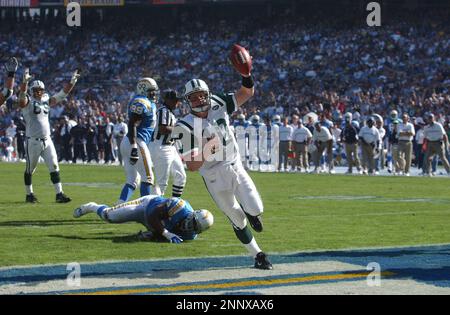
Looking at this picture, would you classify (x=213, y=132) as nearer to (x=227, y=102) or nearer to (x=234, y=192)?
(x=227, y=102)

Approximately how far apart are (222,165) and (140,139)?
3.91 metres

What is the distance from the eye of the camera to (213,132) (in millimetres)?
7848

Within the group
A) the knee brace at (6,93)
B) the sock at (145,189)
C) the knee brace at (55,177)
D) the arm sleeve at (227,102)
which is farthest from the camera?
the knee brace at (55,177)

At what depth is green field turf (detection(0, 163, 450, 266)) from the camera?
9086 millimetres

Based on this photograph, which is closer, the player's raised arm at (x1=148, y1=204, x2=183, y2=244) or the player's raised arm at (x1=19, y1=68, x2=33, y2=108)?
the player's raised arm at (x1=148, y1=204, x2=183, y2=244)

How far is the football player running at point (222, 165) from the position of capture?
25.5 ft

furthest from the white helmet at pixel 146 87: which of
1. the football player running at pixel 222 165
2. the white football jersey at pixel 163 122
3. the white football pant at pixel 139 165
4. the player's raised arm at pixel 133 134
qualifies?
the football player running at pixel 222 165

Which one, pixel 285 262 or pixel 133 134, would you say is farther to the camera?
pixel 133 134

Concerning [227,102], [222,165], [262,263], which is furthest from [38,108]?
[262,263]

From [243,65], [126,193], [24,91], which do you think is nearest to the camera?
[243,65]

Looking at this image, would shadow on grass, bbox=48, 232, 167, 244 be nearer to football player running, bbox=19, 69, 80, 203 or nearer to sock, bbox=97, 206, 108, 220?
sock, bbox=97, 206, 108, 220

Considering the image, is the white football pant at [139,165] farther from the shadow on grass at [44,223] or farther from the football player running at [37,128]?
the football player running at [37,128]

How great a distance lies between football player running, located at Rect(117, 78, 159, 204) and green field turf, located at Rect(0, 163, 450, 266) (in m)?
0.58

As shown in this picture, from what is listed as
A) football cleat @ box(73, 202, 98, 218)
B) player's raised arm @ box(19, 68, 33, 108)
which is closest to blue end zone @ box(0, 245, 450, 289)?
football cleat @ box(73, 202, 98, 218)
